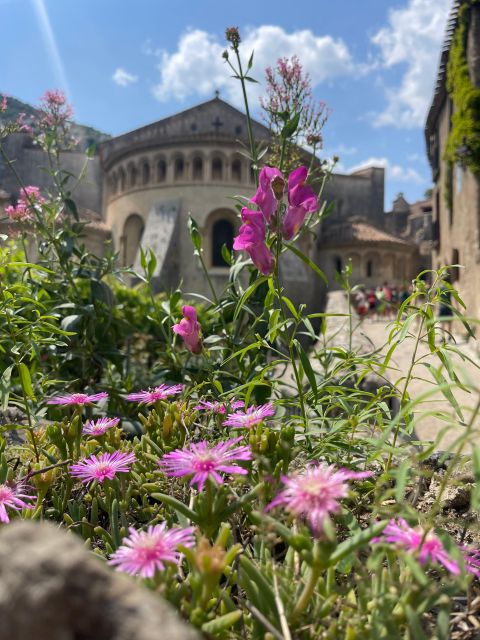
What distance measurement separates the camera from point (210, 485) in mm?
876

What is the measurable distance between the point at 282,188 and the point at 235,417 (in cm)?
69

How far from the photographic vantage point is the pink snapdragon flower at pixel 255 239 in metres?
1.44

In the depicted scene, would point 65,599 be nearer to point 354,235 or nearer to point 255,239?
point 255,239

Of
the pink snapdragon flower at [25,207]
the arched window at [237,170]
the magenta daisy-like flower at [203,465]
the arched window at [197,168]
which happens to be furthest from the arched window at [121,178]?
the magenta daisy-like flower at [203,465]

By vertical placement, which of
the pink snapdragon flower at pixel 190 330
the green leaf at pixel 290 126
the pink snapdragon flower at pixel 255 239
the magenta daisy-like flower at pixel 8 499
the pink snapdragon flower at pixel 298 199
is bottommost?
the magenta daisy-like flower at pixel 8 499

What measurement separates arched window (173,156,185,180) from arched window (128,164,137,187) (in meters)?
2.32

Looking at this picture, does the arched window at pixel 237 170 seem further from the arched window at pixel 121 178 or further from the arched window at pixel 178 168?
the arched window at pixel 121 178

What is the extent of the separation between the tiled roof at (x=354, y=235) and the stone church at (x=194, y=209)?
0.05m

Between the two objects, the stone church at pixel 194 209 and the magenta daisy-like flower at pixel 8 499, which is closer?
the magenta daisy-like flower at pixel 8 499

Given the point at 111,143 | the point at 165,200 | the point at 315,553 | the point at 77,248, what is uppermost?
the point at 111,143

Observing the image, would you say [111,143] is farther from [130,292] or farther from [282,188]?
[282,188]

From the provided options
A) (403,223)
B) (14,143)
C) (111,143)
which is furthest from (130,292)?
(403,223)

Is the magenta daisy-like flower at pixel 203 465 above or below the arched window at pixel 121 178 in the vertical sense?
below

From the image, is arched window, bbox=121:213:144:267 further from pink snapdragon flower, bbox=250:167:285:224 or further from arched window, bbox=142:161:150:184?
pink snapdragon flower, bbox=250:167:285:224
